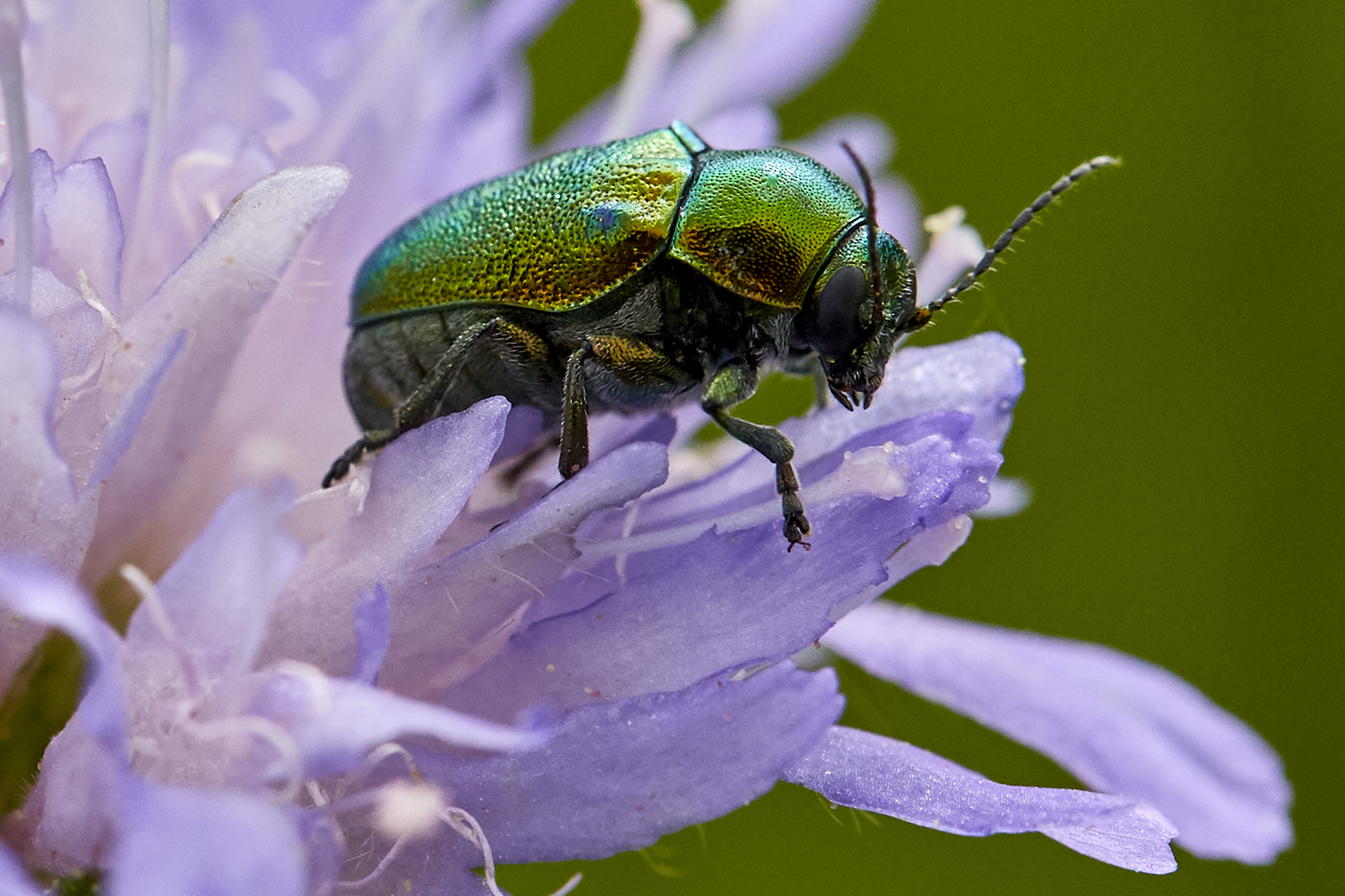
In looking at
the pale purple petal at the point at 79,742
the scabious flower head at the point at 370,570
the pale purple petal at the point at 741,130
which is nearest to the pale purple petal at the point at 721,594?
the scabious flower head at the point at 370,570

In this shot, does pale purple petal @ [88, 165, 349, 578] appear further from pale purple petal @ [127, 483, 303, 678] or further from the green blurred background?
the green blurred background

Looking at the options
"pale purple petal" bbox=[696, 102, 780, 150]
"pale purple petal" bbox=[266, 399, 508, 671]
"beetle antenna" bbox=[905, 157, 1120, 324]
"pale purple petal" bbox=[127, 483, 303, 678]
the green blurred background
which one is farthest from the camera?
the green blurred background

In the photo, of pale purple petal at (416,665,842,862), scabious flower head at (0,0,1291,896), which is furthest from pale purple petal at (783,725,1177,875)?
pale purple petal at (416,665,842,862)

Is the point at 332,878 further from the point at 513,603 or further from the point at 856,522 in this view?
the point at 856,522

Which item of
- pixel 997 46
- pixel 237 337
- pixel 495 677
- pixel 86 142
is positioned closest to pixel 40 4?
pixel 86 142

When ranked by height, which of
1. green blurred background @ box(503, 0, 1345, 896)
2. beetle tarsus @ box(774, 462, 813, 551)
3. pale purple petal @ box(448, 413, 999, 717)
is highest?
beetle tarsus @ box(774, 462, 813, 551)

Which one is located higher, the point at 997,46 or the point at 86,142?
the point at 86,142

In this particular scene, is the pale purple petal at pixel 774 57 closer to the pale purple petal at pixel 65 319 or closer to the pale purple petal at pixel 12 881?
the pale purple petal at pixel 65 319
